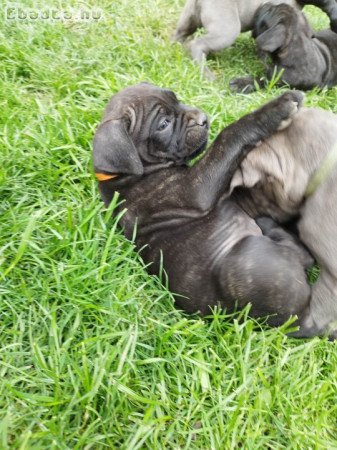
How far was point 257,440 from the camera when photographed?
268 centimetres

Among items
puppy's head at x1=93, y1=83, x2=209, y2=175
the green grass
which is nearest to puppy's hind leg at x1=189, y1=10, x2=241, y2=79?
the green grass

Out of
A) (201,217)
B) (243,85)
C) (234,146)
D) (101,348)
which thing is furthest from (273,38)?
(101,348)

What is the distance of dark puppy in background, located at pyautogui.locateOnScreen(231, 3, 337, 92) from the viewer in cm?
565

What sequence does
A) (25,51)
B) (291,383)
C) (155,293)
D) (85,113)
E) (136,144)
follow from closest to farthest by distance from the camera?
(291,383) → (155,293) → (136,144) → (85,113) → (25,51)

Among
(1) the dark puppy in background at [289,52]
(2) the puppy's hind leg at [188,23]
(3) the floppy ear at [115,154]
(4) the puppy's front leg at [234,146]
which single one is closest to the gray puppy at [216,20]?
(2) the puppy's hind leg at [188,23]

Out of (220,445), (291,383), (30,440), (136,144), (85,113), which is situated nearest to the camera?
(30,440)

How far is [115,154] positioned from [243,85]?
308 centimetres

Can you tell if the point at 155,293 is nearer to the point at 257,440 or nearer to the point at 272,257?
the point at 272,257

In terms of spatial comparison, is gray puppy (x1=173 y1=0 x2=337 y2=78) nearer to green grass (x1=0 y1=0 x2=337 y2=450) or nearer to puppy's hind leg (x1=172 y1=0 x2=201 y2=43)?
puppy's hind leg (x1=172 y1=0 x2=201 y2=43)

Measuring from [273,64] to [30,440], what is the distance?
501cm

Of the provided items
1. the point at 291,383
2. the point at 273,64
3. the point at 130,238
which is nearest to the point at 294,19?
the point at 273,64

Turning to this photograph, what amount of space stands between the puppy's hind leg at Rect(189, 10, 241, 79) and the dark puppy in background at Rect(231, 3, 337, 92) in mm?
345

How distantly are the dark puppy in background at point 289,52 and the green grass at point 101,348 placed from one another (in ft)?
8.09

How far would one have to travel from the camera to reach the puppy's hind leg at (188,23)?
617 cm
